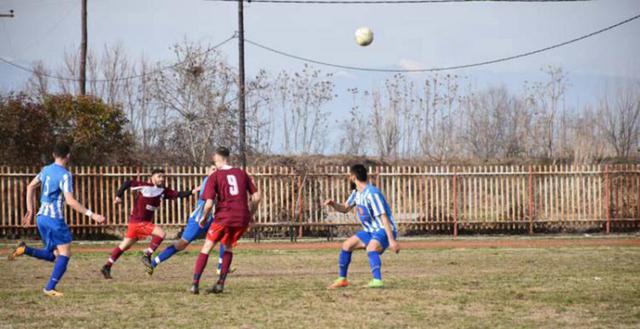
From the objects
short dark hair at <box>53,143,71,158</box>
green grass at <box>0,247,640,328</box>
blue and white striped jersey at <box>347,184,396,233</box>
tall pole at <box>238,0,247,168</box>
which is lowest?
green grass at <box>0,247,640,328</box>

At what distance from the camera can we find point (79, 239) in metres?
27.5

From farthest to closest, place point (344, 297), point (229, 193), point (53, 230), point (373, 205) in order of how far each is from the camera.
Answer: point (373, 205) < point (229, 193) < point (53, 230) < point (344, 297)

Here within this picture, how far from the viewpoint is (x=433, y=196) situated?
28656mm

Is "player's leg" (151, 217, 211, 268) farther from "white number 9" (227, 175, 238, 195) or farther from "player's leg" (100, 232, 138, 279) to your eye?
"white number 9" (227, 175, 238, 195)

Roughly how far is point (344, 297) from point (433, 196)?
1770 centimetres

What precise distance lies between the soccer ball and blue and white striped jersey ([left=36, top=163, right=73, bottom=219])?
1431 centimetres

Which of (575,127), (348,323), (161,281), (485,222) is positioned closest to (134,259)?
(161,281)

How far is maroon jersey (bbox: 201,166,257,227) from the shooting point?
38.9ft

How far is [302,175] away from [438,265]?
11524 millimetres

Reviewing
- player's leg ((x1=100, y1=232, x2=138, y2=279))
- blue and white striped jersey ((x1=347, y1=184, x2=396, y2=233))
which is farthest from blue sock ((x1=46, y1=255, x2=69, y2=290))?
blue and white striped jersey ((x1=347, y1=184, x2=396, y2=233))

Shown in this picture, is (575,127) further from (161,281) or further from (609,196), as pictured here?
(161,281)

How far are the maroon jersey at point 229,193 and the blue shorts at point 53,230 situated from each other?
1.88 m

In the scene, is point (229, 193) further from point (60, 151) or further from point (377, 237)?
point (60, 151)

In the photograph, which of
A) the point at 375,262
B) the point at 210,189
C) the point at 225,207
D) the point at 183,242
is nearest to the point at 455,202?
the point at 183,242
